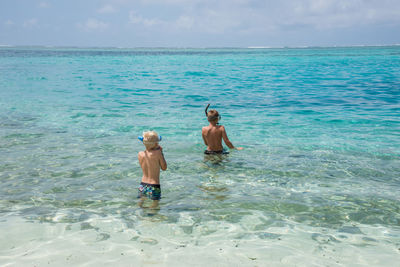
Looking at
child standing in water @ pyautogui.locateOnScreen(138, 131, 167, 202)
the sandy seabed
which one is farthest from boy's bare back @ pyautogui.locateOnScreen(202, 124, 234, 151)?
the sandy seabed

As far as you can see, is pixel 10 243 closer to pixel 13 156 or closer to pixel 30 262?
pixel 30 262

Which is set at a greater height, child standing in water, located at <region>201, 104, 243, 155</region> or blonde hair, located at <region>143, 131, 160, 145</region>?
blonde hair, located at <region>143, 131, 160, 145</region>

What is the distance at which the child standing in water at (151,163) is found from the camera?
536 centimetres

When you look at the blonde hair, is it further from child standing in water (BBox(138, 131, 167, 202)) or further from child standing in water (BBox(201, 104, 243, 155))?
child standing in water (BBox(201, 104, 243, 155))

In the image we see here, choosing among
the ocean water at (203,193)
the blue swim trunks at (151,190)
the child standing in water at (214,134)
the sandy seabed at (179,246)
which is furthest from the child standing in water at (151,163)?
the child standing in water at (214,134)

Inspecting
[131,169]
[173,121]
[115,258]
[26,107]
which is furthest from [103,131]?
[115,258]

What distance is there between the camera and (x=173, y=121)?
1323 centimetres

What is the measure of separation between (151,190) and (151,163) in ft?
1.55

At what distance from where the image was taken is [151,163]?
18.1 feet

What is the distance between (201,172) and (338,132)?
19.6 feet

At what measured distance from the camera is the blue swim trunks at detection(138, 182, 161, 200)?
5641mm

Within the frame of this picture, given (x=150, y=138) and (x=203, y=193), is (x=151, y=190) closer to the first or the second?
(x=150, y=138)

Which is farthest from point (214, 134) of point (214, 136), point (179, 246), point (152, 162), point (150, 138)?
point (179, 246)

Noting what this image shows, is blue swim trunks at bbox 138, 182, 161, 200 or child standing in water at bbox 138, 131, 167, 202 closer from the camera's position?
child standing in water at bbox 138, 131, 167, 202
